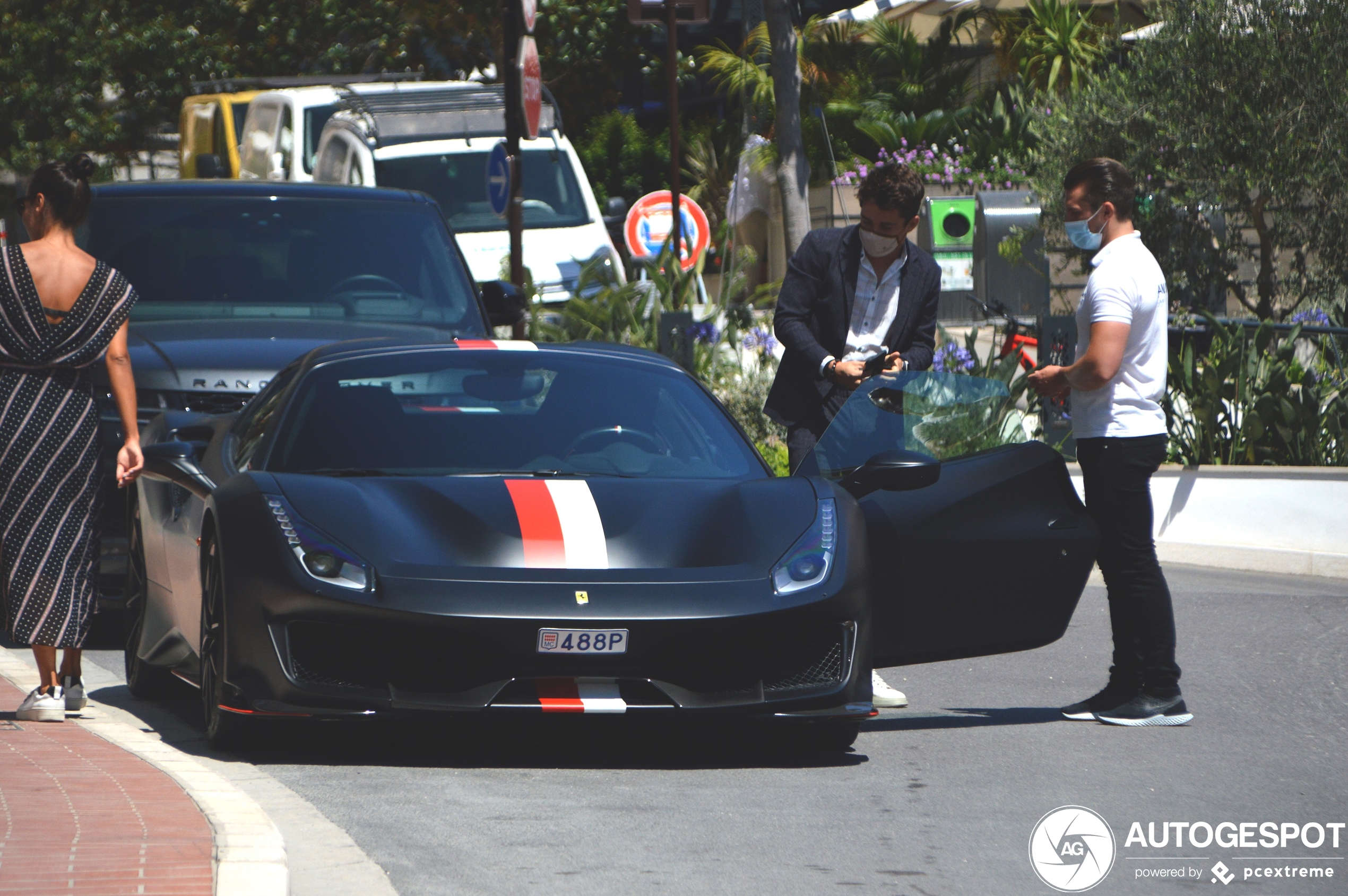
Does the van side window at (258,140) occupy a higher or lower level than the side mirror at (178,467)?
higher

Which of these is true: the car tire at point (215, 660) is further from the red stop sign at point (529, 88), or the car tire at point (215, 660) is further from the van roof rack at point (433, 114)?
the van roof rack at point (433, 114)

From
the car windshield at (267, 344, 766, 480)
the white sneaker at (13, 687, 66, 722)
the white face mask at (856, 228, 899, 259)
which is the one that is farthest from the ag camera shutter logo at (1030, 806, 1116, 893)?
the white sneaker at (13, 687, 66, 722)

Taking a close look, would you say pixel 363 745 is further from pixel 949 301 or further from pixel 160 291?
pixel 949 301

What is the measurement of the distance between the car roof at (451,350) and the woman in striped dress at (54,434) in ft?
2.26

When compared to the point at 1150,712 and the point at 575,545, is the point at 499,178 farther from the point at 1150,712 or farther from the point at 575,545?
the point at 575,545

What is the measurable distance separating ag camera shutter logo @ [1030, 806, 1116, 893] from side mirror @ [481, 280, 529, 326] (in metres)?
5.09

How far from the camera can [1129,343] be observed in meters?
6.75

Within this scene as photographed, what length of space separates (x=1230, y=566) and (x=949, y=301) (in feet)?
51.2

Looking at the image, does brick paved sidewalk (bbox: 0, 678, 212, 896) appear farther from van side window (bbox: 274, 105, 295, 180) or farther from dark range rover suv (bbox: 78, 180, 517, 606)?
van side window (bbox: 274, 105, 295, 180)

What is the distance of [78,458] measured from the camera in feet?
21.4

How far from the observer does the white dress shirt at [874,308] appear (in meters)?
7.45

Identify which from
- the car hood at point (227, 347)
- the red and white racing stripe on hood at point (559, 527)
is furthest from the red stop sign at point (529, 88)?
the red and white racing stripe on hood at point (559, 527)

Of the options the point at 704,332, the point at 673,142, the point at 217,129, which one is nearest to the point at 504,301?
the point at 704,332

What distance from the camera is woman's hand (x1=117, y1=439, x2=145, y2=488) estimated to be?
658 cm
